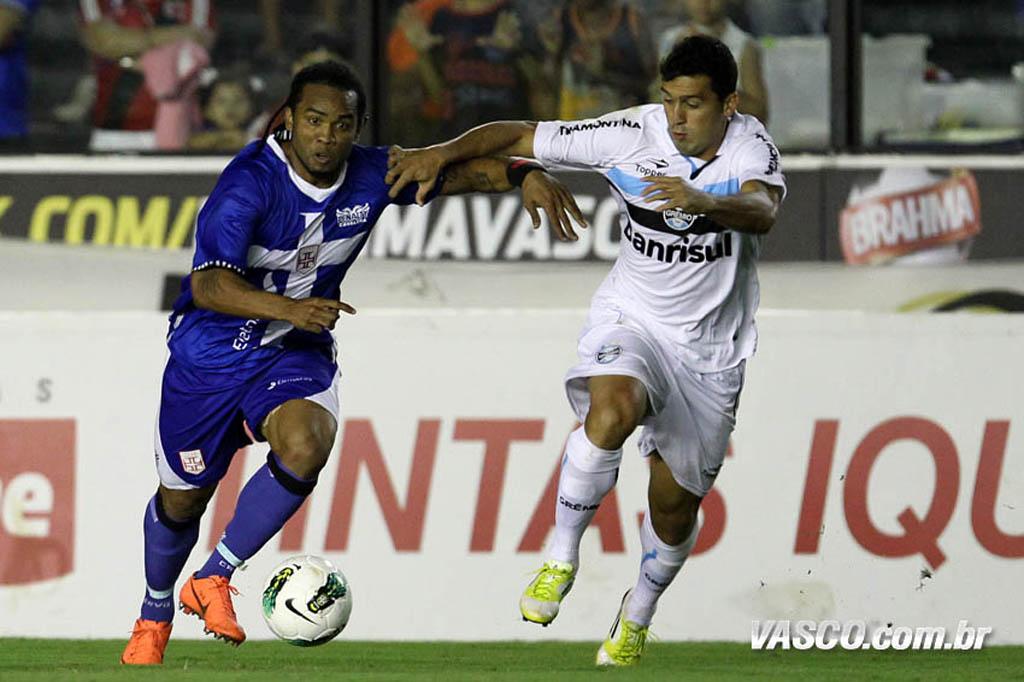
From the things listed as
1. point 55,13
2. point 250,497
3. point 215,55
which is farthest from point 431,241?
point 250,497

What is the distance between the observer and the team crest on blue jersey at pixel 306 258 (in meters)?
7.82

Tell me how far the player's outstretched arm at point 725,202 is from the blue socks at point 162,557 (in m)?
2.27

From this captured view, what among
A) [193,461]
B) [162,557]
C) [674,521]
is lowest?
[162,557]

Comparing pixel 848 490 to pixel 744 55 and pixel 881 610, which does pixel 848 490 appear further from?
pixel 744 55

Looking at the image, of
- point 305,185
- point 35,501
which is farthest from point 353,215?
point 35,501

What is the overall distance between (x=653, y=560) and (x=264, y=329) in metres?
1.80

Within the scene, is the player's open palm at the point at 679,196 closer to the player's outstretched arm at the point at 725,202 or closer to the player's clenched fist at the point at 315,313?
the player's outstretched arm at the point at 725,202

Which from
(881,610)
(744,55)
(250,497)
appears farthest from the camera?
(744,55)

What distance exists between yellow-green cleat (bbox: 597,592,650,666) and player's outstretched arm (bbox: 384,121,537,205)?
187cm

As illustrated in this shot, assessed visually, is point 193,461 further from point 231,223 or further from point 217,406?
point 231,223

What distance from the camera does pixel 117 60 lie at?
39.7 ft

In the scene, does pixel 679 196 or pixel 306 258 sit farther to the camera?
pixel 306 258

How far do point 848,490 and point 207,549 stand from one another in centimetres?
301

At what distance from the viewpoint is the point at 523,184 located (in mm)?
7930
